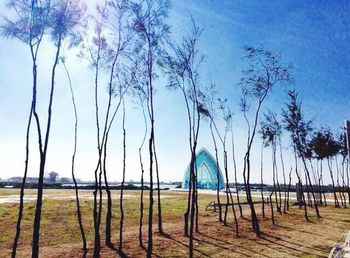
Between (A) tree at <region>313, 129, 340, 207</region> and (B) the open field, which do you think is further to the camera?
(A) tree at <region>313, 129, 340, 207</region>

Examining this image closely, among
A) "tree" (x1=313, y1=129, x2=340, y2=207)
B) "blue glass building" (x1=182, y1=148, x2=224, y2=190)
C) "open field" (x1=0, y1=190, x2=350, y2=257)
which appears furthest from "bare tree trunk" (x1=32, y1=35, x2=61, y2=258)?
"blue glass building" (x1=182, y1=148, x2=224, y2=190)

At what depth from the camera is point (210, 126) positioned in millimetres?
32312

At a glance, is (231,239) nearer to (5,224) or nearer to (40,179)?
(40,179)

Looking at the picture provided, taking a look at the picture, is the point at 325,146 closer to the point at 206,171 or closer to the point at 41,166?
the point at 41,166

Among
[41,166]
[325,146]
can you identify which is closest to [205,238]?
[41,166]

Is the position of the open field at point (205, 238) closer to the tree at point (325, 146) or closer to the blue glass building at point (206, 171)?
the tree at point (325, 146)

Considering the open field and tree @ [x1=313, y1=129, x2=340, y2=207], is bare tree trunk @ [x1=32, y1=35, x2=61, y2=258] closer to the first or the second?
the open field

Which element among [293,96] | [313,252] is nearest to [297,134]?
[293,96]

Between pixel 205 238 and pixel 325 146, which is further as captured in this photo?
pixel 325 146

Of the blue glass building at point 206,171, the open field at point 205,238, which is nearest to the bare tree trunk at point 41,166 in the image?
the open field at point 205,238

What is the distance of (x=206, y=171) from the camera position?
120562 mm

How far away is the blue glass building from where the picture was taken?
370ft

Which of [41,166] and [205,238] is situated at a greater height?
[41,166]

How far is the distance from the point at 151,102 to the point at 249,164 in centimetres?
1258
